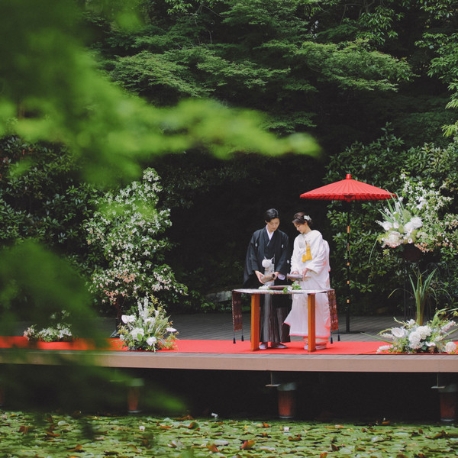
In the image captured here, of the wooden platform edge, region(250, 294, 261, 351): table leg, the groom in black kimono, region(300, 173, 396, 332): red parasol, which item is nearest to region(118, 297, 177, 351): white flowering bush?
the wooden platform edge

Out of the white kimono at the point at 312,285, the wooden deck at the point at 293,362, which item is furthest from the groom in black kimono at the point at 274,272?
the wooden deck at the point at 293,362

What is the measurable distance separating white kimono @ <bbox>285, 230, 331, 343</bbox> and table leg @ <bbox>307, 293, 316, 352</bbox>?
14.9 inches

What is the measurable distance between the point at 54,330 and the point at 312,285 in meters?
8.17

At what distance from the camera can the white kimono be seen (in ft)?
30.0

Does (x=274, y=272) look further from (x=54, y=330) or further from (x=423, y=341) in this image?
(x=54, y=330)

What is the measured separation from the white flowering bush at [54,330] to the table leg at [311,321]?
7.30 m

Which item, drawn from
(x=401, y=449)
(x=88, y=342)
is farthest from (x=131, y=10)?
(x=401, y=449)

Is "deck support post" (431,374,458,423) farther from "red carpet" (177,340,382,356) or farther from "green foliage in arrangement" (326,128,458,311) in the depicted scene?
"green foliage in arrangement" (326,128,458,311)

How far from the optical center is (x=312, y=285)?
9430 millimetres

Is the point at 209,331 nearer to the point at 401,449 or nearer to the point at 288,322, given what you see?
the point at 288,322

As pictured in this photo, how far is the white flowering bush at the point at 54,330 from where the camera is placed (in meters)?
1.31

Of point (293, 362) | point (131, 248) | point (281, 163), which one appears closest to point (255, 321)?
point (293, 362)

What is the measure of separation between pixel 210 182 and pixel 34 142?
45.1 feet

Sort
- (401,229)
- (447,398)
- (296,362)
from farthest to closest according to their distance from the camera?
(401,229), (296,362), (447,398)
